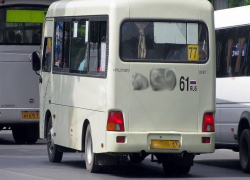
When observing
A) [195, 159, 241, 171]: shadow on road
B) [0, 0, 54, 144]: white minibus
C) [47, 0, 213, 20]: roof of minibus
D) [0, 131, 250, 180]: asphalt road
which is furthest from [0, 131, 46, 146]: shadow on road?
[47, 0, 213, 20]: roof of minibus

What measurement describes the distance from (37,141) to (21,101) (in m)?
2.16

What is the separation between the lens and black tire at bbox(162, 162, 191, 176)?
615 inches

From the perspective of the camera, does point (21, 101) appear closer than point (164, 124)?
No

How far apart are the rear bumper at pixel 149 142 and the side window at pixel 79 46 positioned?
1888 mm

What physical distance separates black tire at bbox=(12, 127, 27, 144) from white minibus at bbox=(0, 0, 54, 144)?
1.96 ft

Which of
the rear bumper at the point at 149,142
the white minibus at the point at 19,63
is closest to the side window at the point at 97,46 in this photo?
the rear bumper at the point at 149,142

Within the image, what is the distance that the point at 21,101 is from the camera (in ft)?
78.2

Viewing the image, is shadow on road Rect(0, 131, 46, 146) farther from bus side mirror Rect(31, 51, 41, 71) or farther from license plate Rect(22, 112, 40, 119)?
bus side mirror Rect(31, 51, 41, 71)

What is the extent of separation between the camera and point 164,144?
47.5 ft

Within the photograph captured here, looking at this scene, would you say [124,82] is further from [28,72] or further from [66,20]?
[28,72]

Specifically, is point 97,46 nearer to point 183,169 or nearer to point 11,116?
point 183,169

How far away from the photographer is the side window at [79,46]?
624 inches

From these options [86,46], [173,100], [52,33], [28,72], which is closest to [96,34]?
[86,46]

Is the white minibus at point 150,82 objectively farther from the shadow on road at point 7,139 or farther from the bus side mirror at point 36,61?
the shadow on road at point 7,139
